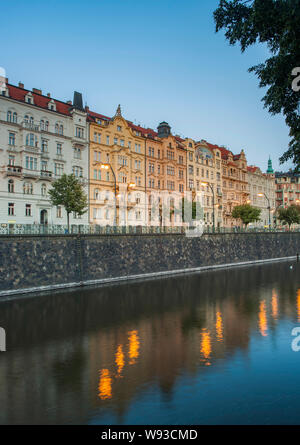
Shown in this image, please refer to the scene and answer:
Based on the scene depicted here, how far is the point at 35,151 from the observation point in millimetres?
44062

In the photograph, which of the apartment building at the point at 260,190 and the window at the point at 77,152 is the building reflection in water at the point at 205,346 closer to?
the window at the point at 77,152

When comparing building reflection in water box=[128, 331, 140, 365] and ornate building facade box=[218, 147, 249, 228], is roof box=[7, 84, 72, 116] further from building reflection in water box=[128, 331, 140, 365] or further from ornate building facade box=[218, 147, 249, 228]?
ornate building facade box=[218, 147, 249, 228]

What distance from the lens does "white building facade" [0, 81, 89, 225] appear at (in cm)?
4184

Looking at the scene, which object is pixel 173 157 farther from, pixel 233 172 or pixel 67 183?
pixel 67 183

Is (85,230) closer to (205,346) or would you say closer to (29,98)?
(29,98)

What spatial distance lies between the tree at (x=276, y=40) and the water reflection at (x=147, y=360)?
8945mm

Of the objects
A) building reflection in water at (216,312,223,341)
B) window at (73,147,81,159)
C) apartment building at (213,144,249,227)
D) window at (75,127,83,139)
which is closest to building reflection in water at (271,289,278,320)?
building reflection in water at (216,312,223,341)

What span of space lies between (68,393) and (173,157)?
5786 cm

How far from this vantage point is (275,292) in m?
29.6

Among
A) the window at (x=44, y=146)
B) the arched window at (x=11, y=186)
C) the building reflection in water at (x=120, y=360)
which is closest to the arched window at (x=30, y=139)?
the window at (x=44, y=146)

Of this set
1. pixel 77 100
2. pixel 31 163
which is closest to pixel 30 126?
pixel 31 163

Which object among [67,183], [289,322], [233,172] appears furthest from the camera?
[233,172]

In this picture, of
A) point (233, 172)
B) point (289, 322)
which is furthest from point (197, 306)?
point (233, 172)

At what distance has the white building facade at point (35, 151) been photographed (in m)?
41.8
